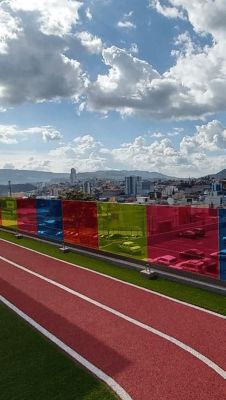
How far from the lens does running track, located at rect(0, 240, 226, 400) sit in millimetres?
6277

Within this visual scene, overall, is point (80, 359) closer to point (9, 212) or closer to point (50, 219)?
point (50, 219)

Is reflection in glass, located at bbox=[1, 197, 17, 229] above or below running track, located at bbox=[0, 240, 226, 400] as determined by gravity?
above

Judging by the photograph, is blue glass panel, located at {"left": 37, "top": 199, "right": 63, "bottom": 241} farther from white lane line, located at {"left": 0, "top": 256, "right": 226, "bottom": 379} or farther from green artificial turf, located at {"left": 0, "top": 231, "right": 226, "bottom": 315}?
white lane line, located at {"left": 0, "top": 256, "right": 226, "bottom": 379}

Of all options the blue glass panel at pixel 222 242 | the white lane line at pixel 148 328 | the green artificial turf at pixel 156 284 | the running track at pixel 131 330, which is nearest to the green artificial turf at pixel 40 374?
the running track at pixel 131 330

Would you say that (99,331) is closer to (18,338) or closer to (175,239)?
(18,338)

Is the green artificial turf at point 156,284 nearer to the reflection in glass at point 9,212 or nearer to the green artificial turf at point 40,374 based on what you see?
the green artificial turf at point 40,374

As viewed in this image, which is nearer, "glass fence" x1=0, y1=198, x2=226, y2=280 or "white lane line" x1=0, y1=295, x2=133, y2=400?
"white lane line" x1=0, y1=295, x2=133, y2=400

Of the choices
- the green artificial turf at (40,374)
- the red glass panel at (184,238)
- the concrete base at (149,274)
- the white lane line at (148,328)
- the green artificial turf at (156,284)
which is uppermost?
the red glass panel at (184,238)

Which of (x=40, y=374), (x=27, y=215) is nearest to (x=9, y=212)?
(x=27, y=215)

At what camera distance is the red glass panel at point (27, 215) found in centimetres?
2045

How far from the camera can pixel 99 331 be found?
8375 millimetres

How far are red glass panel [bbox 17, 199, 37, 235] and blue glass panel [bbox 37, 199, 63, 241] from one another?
0.60m

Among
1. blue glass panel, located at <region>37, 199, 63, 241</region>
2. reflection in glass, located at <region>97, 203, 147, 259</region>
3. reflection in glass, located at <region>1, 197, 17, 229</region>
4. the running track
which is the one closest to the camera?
the running track

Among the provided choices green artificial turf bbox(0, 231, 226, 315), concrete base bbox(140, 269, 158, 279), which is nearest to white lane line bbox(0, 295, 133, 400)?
green artificial turf bbox(0, 231, 226, 315)
